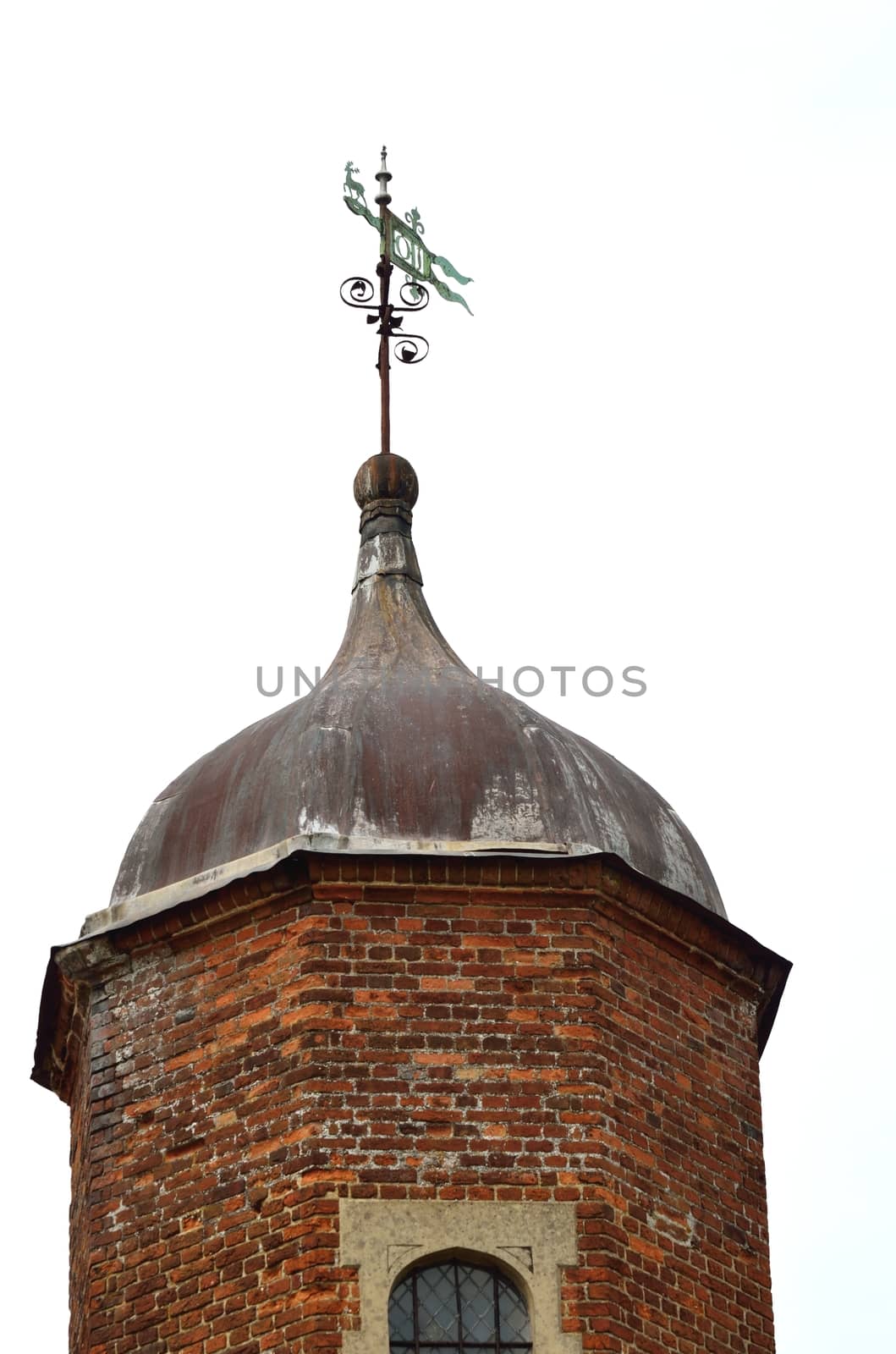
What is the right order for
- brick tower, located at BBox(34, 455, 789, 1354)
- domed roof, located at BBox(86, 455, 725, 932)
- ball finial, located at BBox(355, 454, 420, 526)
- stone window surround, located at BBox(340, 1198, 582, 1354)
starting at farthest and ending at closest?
ball finial, located at BBox(355, 454, 420, 526) < domed roof, located at BBox(86, 455, 725, 932) < brick tower, located at BBox(34, 455, 789, 1354) < stone window surround, located at BBox(340, 1198, 582, 1354)

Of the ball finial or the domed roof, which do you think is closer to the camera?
the domed roof

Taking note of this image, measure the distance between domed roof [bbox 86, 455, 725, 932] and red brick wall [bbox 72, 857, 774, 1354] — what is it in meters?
0.21

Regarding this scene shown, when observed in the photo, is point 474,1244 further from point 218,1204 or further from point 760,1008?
point 760,1008

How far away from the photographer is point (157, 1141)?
14.8 m

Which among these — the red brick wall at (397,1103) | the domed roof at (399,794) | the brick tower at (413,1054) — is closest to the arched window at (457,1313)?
the brick tower at (413,1054)

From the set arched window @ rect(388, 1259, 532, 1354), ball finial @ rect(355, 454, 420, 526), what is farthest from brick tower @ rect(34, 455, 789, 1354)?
ball finial @ rect(355, 454, 420, 526)

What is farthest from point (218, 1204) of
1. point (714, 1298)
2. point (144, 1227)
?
point (714, 1298)

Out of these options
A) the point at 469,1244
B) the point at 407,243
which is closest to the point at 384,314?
the point at 407,243

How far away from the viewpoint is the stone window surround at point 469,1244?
548 inches

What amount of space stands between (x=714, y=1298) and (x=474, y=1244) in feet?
4.52

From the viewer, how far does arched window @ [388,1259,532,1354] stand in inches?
550

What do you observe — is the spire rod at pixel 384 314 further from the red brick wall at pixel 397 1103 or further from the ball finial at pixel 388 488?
the red brick wall at pixel 397 1103

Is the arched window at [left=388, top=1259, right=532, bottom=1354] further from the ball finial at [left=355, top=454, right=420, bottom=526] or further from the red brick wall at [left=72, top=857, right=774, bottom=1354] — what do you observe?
the ball finial at [left=355, top=454, right=420, bottom=526]

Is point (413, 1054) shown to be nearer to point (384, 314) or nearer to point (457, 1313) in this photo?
point (457, 1313)
